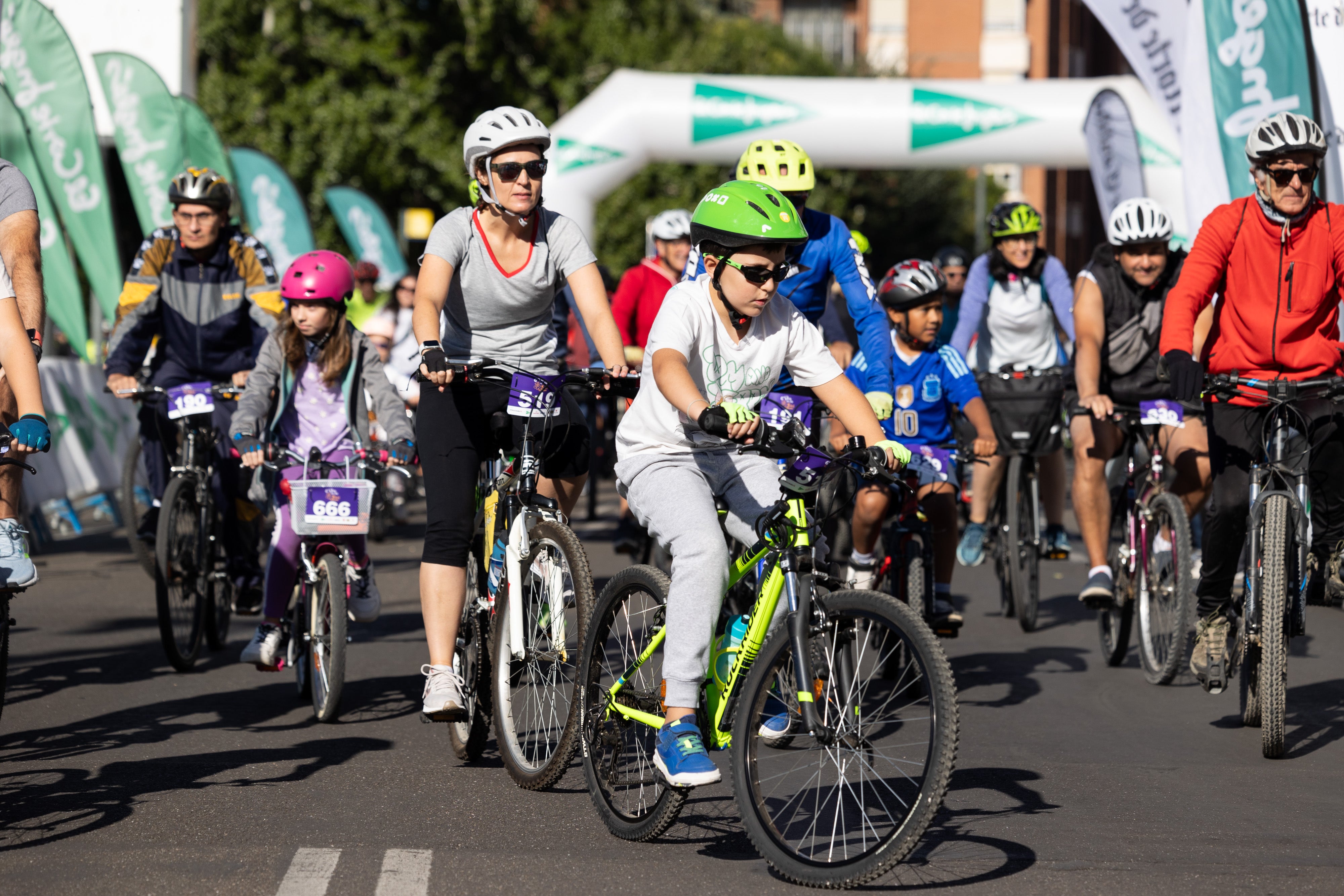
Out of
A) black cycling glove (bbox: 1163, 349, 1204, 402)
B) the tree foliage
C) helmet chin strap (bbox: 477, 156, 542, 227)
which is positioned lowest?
black cycling glove (bbox: 1163, 349, 1204, 402)

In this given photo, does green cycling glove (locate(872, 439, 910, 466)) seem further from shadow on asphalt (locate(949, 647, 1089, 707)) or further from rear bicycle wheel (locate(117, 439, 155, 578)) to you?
rear bicycle wheel (locate(117, 439, 155, 578))

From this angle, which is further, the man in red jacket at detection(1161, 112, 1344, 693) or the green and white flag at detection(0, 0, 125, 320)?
the green and white flag at detection(0, 0, 125, 320)

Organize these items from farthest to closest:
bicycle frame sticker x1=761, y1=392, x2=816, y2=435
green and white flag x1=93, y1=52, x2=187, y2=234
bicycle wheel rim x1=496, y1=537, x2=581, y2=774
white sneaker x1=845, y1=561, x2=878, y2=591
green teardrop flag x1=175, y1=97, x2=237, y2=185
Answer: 1. green teardrop flag x1=175, y1=97, x2=237, y2=185
2. green and white flag x1=93, y1=52, x2=187, y2=234
3. white sneaker x1=845, y1=561, x2=878, y2=591
4. bicycle frame sticker x1=761, y1=392, x2=816, y2=435
5. bicycle wheel rim x1=496, y1=537, x2=581, y2=774

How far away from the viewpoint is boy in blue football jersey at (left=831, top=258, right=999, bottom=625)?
26.5 feet

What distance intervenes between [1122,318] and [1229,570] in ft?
6.57

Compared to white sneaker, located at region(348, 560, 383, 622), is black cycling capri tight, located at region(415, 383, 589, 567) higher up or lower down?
higher up

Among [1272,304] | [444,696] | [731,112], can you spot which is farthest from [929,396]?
[731,112]

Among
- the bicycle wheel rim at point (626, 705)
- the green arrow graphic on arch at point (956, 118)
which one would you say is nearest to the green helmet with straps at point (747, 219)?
the bicycle wheel rim at point (626, 705)

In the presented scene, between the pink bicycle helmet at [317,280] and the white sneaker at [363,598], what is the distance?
1.13 metres

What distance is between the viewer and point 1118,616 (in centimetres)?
848

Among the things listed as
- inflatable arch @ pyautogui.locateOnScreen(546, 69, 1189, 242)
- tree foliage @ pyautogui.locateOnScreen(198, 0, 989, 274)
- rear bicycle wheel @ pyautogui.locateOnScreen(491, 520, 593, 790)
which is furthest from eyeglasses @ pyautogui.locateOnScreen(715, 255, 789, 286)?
tree foliage @ pyautogui.locateOnScreen(198, 0, 989, 274)

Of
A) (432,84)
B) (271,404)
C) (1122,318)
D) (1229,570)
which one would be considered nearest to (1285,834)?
(1229,570)

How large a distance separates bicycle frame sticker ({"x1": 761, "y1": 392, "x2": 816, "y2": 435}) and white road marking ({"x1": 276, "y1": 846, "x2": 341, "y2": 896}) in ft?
7.52

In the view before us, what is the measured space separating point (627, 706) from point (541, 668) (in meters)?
0.62
